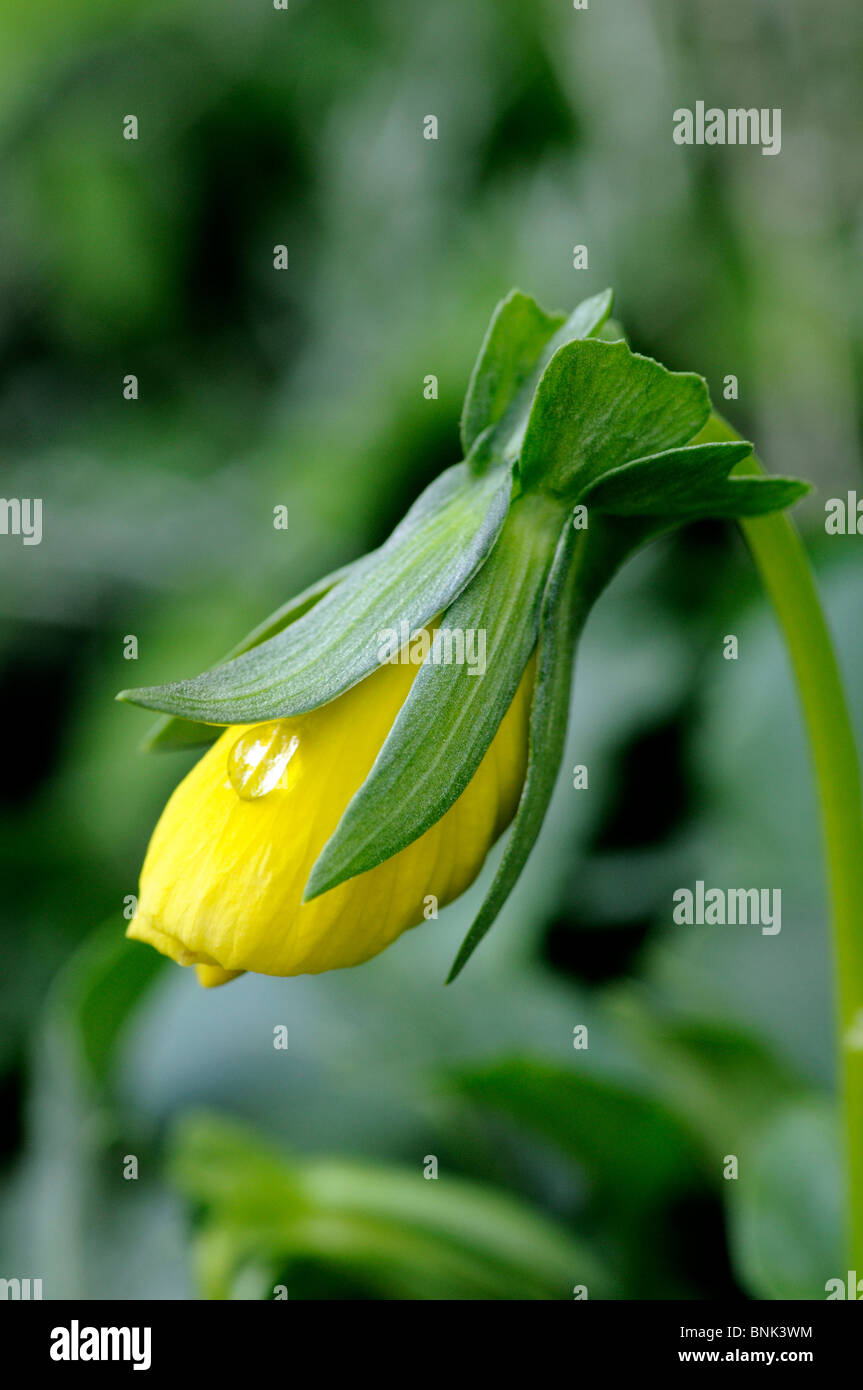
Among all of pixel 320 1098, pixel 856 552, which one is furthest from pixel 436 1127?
pixel 856 552

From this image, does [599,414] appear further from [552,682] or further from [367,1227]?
[367,1227]

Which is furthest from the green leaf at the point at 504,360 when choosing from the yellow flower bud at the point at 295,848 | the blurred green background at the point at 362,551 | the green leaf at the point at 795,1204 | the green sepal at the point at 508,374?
the green leaf at the point at 795,1204

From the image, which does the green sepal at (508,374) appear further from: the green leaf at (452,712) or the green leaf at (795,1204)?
the green leaf at (795,1204)

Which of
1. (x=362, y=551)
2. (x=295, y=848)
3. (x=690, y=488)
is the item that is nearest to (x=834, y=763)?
(x=690, y=488)

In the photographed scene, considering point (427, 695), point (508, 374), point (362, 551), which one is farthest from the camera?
point (362, 551)

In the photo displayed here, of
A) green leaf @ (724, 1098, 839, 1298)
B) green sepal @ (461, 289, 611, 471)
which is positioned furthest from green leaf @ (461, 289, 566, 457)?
green leaf @ (724, 1098, 839, 1298)

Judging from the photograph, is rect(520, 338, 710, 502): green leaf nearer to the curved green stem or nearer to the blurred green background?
the curved green stem
